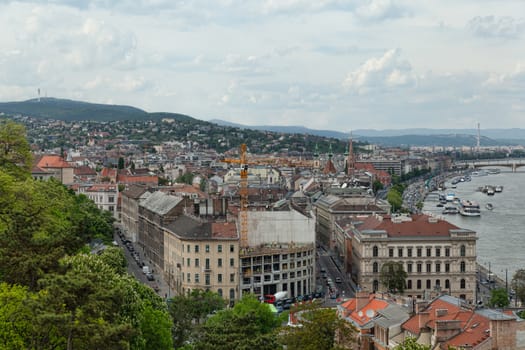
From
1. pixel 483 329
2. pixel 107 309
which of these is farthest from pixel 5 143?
pixel 483 329

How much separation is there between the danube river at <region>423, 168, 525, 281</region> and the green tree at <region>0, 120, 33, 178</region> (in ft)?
126

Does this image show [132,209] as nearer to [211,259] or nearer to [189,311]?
[211,259]

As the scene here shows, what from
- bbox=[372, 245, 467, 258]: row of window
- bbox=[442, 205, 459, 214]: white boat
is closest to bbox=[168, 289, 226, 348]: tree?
bbox=[372, 245, 467, 258]: row of window

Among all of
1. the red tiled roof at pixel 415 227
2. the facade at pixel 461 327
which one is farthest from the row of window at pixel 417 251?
the facade at pixel 461 327

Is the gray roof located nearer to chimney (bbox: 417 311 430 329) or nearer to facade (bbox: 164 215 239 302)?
facade (bbox: 164 215 239 302)

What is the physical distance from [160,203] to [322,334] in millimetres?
43494

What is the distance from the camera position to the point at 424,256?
59.8 m

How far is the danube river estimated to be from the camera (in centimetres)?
7756

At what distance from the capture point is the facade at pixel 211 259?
5641 cm

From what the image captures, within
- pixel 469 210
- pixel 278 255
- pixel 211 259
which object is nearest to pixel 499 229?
pixel 469 210

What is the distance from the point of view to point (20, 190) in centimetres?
3491

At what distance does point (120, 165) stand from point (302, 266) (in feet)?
325

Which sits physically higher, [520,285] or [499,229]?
[520,285]

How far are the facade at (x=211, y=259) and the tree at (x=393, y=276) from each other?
931cm
